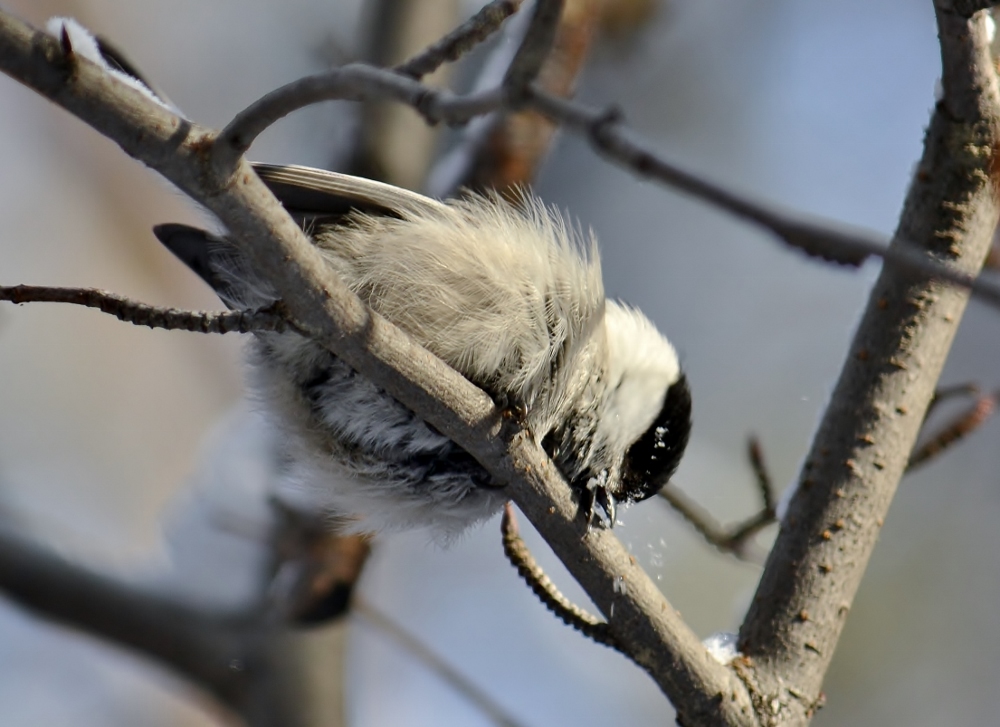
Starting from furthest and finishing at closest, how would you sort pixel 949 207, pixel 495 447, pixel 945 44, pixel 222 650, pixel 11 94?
pixel 11 94
pixel 222 650
pixel 949 207
pixel 945 44
pixel 495 447

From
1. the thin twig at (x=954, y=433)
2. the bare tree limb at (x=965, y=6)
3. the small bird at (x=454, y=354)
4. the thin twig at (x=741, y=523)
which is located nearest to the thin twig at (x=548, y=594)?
the small bird at (x=454, y=354)

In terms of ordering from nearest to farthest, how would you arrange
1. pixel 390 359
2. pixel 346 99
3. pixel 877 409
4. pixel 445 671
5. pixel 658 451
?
pixel 346 99 < pixel 390 359 < pixel 877 409 < pixel 658 451 < pixel 445 671

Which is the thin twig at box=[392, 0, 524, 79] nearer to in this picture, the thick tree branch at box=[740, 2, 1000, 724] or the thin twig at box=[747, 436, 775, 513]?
the thick tree branch at box=[740, 2, 1000, 724]

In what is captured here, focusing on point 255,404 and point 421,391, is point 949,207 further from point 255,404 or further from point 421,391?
point 255,404

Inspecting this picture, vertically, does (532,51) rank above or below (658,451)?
above

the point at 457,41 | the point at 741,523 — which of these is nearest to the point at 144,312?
the point at 457,41

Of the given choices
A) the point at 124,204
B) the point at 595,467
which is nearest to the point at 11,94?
the point at 124,204

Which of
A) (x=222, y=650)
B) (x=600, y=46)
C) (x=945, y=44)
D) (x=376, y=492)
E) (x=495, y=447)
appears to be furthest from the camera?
(x=600, y=46)

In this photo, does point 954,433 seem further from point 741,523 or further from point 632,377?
point 632,377
